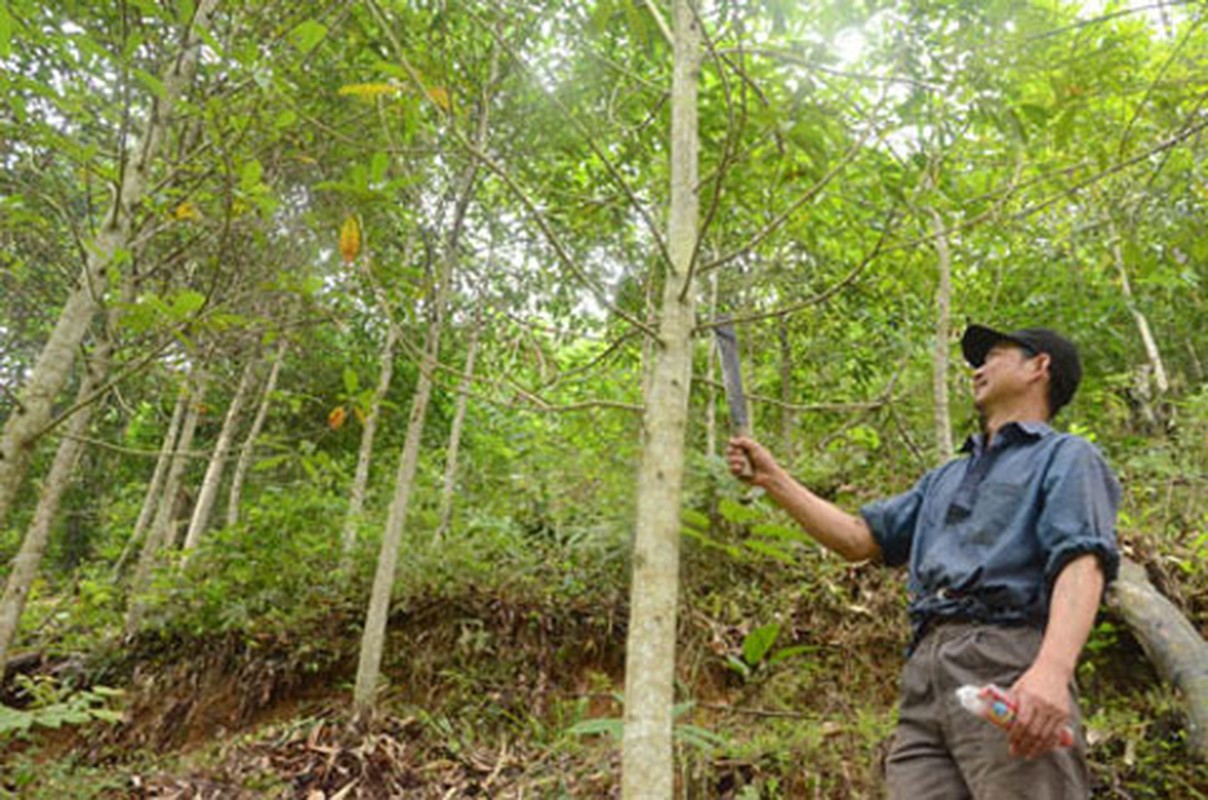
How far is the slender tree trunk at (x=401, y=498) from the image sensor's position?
15.6 feet

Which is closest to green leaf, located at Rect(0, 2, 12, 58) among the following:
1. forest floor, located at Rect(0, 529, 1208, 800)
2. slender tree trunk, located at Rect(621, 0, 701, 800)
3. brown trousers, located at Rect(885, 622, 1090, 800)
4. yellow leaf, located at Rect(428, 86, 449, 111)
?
yellow leaf, located at Rect(428, 86, 449, 111)

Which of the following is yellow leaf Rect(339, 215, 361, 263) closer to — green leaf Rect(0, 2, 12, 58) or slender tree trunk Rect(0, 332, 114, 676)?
green leaf Rect(0, 2, 12, 58)

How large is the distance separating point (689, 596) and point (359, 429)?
6858mm

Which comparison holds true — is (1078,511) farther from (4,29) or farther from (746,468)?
(4,29)

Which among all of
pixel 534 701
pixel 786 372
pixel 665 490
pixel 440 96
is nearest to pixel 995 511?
pixel 665 490

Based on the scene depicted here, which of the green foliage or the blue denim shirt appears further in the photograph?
the green foliage

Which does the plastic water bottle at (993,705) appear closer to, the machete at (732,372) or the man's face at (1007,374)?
the machete at (732,372)

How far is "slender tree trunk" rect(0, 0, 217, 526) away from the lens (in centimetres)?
282

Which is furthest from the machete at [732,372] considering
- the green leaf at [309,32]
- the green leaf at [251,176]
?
the green leaf at [251,176]

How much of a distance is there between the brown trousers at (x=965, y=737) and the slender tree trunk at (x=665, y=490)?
0.63m

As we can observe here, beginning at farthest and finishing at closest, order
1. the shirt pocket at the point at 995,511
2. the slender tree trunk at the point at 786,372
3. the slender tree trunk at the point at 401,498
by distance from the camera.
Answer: the slender tree trunk at the point at 786,372 → the slender tree trunk at the point at 401,498 → the shirt pocket at the point at 995,511

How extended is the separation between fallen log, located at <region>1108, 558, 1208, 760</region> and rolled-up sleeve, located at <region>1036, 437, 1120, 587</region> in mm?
1577

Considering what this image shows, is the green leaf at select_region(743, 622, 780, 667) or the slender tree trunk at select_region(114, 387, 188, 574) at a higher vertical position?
the slender tree trunk at select_region(114, 387, 188, 574)

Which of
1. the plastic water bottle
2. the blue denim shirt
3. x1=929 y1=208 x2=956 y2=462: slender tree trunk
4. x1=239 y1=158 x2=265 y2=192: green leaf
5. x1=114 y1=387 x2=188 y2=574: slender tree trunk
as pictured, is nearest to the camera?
the plastic water bottle
